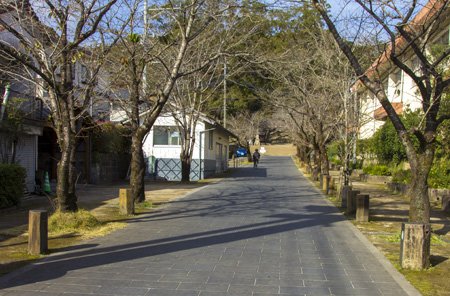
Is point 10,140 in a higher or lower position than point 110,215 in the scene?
higher

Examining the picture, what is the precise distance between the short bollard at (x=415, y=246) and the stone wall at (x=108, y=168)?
16.7 m

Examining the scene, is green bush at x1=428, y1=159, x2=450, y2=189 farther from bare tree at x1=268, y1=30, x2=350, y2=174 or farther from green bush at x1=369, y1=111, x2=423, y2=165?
green bush at x1=369, y1=111, x2=423, y2=165

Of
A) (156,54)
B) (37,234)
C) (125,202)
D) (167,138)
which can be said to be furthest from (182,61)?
(167,138)

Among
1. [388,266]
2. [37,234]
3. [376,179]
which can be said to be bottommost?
[388,266]

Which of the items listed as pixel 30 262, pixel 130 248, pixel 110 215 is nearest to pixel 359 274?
pixel 130 248

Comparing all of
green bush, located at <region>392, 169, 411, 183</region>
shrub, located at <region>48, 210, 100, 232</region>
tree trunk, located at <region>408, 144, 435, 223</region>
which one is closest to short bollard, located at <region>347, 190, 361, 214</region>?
tree trunk, located at <region>408, 144, 435, 223</region>

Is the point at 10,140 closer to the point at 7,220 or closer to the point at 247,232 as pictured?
the point at 7,220

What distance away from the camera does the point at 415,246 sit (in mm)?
6309

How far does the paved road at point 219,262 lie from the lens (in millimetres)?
5316

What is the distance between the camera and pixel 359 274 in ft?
19.8

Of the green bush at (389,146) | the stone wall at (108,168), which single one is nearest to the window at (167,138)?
the stone wall at (108,168)

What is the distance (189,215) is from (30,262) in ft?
16.4

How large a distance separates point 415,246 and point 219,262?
304cm

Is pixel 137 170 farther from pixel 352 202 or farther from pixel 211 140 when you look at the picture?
pixel 211 140
